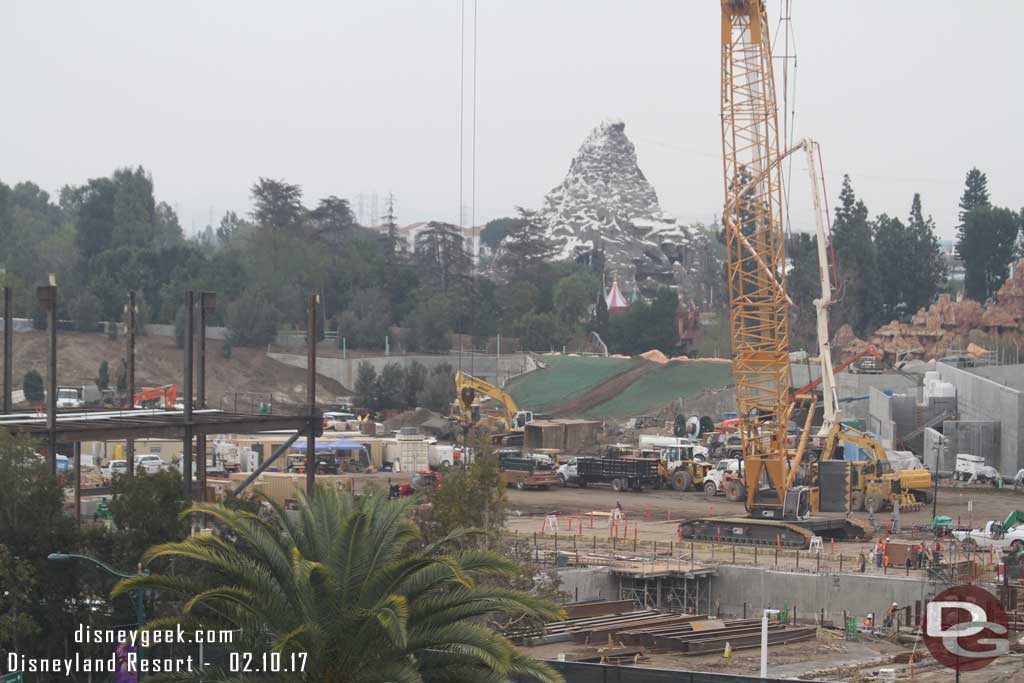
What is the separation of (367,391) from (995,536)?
6511cm

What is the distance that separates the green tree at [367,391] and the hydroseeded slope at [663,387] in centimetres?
1479

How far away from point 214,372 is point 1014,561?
77376 millimetres

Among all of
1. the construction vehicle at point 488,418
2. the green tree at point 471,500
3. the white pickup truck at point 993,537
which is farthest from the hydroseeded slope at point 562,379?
the green tree at point 471,500

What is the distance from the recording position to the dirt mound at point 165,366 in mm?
104500

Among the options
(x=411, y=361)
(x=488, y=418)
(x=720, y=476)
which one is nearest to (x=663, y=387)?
(x=411, y=361)

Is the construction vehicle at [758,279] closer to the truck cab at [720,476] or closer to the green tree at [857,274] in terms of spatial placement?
the truck cab at [720,476]

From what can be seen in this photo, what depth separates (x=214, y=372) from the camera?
360ft

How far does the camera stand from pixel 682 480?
64.8m

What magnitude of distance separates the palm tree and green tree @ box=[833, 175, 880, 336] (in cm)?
11930

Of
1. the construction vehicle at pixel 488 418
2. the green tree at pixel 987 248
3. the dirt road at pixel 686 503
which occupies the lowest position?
the dirt road at pixel 686 503

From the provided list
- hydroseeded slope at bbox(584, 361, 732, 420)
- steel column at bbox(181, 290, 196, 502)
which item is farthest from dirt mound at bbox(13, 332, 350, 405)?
steel column at bbox(181, 290, 196, 502)

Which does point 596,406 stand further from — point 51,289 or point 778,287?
point 51,289

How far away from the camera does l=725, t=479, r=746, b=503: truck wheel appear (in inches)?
2355

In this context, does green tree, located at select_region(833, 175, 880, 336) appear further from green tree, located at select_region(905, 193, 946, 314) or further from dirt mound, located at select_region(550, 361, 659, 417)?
dirt mound, located at select_region(550, 361, 659, 417)
